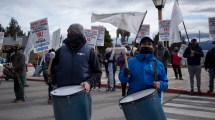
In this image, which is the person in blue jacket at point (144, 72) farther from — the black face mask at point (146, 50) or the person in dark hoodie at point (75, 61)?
the person in dark hoodie at point (75, 61)

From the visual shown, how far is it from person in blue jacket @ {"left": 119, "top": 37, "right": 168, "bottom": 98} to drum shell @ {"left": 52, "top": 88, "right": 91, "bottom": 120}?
0.63m

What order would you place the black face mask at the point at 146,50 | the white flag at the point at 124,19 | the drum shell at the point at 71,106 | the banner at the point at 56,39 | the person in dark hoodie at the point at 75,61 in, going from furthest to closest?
the banner at the point at 56,39
the white flag at the point at 124,19
the person in dark hoodie at the point at 75,61
the black face mask at the point at 146,50
the drum shell at the point at 71,106

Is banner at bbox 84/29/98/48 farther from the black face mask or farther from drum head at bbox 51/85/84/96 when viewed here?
the black face mask

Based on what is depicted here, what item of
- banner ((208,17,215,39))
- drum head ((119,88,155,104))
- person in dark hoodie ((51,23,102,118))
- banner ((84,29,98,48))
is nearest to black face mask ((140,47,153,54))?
drum head ((119,88,155,104))

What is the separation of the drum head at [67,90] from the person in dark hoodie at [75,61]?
0.18m

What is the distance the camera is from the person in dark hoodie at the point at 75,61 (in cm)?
474

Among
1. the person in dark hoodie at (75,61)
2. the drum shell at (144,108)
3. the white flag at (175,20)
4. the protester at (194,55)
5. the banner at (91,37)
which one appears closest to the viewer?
the drum shell at (144,108)

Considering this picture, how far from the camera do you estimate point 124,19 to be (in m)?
9.24

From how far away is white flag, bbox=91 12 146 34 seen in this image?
28.7 feet

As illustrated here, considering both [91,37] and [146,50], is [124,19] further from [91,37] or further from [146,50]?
[91,37]

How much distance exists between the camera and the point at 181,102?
400 inches

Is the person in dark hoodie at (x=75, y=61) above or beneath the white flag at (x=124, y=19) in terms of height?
beneath

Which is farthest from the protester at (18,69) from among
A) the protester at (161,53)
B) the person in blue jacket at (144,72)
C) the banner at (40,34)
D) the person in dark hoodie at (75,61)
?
the person in blue jacket at (144,72)

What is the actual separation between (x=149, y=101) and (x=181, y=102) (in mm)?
6647
